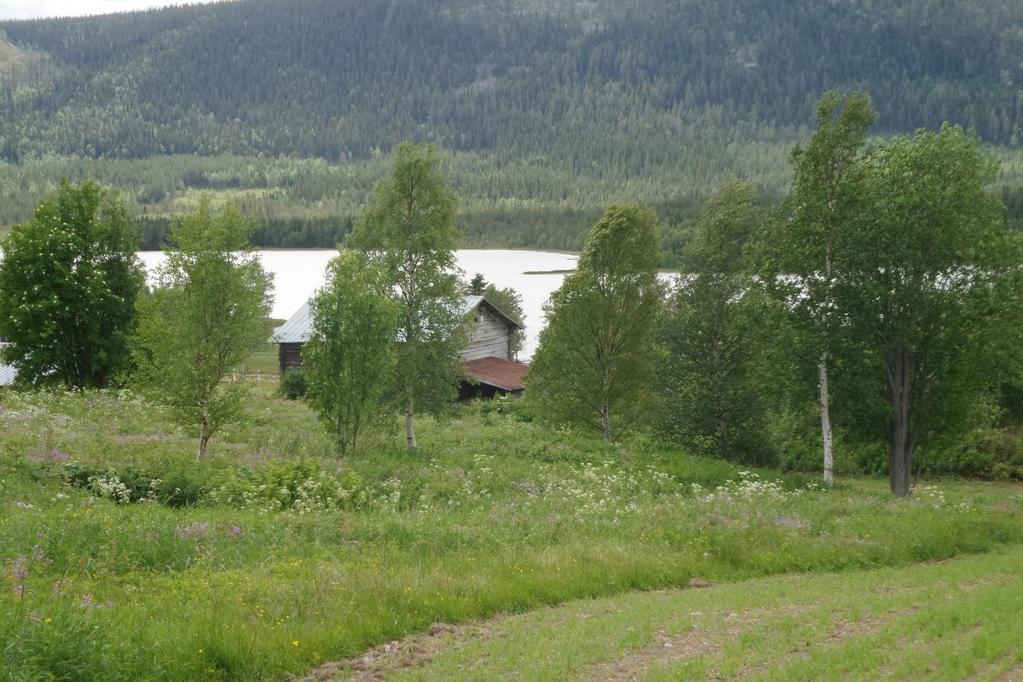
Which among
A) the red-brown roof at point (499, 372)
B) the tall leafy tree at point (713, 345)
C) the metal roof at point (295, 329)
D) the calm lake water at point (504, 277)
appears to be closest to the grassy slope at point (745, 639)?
the tall leafy tree at point (713, 345)

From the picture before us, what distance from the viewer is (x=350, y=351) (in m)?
24.5

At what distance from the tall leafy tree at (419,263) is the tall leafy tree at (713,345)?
8.67 meters

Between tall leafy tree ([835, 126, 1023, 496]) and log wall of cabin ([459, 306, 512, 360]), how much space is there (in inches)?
1584

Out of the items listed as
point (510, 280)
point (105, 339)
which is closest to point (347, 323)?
point (105, 339)

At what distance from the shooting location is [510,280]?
149875mm

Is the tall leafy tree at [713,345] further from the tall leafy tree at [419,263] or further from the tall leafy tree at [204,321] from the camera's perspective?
the tall leafy tree at [204,321]

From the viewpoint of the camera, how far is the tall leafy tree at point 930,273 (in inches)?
994

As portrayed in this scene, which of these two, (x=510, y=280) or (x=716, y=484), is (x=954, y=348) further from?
(x=510, y=280)

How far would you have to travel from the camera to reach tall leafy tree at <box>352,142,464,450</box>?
28156 mm

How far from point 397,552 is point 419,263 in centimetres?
1476

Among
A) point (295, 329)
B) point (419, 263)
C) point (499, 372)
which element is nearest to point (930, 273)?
point (419, 263)

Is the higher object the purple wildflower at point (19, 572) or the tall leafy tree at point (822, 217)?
the tall leafy tree at point (822, 217)

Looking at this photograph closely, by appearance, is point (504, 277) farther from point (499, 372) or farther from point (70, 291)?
point (70, 291)

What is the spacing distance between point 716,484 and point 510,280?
4857 inches
